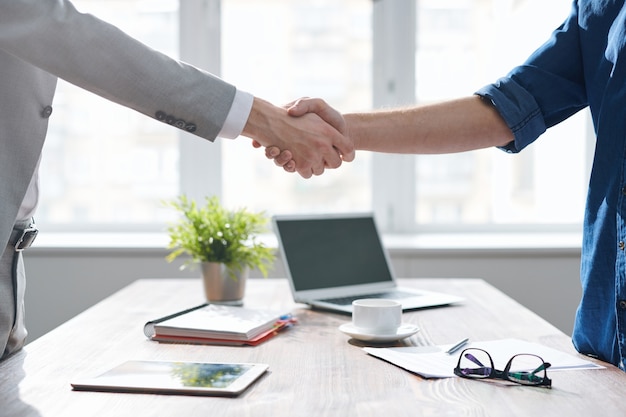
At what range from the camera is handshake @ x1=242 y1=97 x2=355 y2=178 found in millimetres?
1774

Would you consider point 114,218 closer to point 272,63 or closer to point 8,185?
point 272,63

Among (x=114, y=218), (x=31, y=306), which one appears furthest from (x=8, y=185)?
(x=114, y=218)

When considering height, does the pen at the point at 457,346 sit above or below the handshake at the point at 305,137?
below

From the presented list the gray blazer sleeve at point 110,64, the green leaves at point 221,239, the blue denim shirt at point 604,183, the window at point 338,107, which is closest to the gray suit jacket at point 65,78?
the gray blazer sleeve at point 110,64

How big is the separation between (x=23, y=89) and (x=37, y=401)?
0.53 metres

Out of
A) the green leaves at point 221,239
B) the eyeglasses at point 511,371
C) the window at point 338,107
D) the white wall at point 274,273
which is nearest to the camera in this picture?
the eyeglasses at point 511,371

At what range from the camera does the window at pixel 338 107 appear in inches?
133

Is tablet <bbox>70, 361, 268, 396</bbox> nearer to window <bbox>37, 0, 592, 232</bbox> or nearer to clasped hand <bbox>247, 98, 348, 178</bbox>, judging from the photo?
clasped hand <bbox>247, 98, 348, 178</bbox>

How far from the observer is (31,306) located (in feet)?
9.82

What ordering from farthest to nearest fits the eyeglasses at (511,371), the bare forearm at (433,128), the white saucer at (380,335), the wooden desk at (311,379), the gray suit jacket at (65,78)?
the bare forearm at (433,128) → the white saucer at (380,335) → the gray suit jacket at (65,78) → the eyeglasses at (511,371) → the wooden desk at (311,379)

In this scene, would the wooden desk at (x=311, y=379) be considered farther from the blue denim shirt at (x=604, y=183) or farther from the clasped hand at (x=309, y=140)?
the clasped hand at (x=309, y=140)

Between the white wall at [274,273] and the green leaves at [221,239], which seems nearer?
the green leaves at [221,239]

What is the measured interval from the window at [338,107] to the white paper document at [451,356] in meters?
2.08

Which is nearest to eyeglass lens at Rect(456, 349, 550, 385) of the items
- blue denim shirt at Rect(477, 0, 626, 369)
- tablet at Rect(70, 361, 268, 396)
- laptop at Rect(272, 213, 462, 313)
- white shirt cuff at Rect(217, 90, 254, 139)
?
blue denim shirt at Rect(477, 0, 626, 369)
